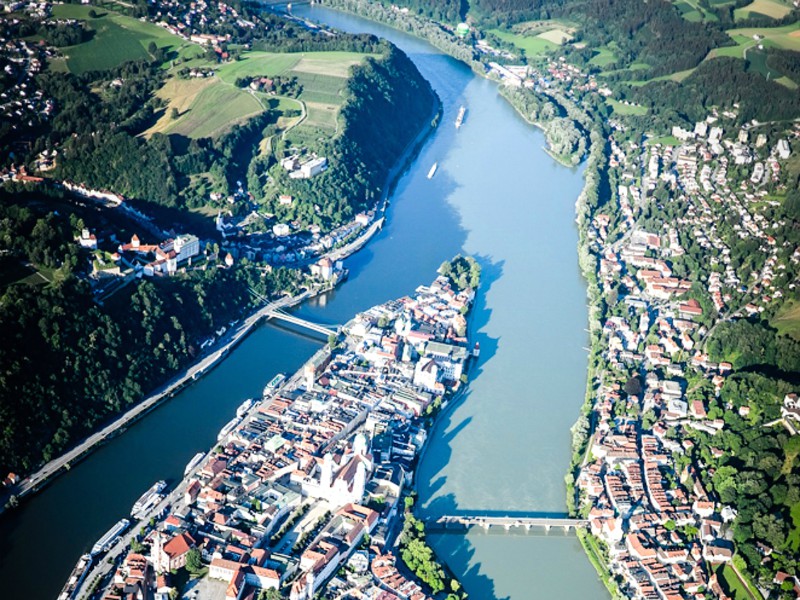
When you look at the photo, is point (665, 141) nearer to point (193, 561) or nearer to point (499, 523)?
point (499, 523)

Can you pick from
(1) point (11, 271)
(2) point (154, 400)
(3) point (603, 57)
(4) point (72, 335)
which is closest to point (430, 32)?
(3) point (603, 57)

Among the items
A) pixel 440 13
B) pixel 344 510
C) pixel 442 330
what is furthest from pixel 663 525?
pixel 440 13

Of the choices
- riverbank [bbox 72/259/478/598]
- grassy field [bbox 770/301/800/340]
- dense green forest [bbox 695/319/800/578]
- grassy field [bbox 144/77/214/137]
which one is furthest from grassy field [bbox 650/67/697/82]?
riverbank [bbox 72/259/478/598]

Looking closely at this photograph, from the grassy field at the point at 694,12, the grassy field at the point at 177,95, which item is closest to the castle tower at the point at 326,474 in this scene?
the grassy field at the point at 177,95

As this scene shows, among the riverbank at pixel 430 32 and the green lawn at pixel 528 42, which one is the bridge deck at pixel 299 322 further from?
the green lawn at pixel 528 42

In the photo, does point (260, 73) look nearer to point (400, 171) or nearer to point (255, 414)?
point (400, 171)

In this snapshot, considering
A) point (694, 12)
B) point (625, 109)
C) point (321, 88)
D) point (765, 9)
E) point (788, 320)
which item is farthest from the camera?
point (694, 12)
